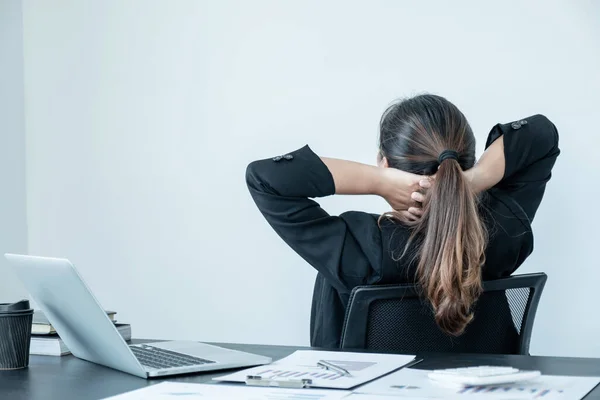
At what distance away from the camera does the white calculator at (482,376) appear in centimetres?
94

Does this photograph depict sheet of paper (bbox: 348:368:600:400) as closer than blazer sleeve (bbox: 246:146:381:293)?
Yes

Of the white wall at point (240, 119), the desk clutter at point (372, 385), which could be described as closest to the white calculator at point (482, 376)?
the desk clutter at point (372, 385)

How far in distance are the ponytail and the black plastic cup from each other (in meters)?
0.68

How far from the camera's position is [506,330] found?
1522 millimetres

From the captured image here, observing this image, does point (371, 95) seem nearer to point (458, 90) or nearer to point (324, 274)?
point (458, 90)

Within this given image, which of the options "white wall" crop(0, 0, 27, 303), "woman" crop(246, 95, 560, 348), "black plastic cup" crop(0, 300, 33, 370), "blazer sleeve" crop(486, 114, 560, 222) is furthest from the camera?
"white wall" crop(0, 0, 27, 303)

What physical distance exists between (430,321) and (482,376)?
52 centimetres

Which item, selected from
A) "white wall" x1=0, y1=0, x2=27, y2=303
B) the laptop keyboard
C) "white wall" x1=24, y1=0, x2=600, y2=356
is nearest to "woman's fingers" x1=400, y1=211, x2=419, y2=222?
the laptop keyboard

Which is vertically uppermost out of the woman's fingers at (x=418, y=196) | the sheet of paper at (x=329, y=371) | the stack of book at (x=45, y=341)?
the woman's fingers at (x=418, y=196)

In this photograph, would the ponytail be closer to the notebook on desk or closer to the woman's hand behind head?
the woman's hand behind head

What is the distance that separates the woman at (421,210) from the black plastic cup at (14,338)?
0.60 metres

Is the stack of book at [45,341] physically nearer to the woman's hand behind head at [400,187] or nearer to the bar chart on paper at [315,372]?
the bar chart on paper at [315,372]

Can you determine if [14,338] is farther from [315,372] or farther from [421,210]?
[421,210]

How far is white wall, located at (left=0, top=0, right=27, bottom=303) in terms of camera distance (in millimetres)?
3252
